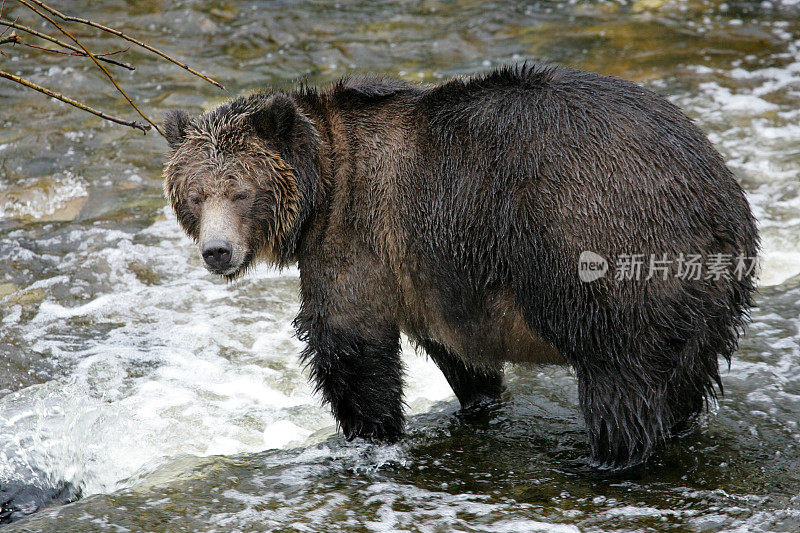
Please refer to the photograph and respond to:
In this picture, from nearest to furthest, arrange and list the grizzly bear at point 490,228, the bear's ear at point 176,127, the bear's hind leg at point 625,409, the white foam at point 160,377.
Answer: the grizzly bear at point 490,228, the bear's hind leg at point 625,409, the bear's ear at point 176,127, the white foam at point 160,377

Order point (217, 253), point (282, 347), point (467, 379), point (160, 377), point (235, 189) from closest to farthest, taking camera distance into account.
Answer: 1. point (217, 253)
2. point (235, 189)
3. point (467, 379)
4. point (160, 377)
5. point (282, 347)

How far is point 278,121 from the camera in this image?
5.75 m

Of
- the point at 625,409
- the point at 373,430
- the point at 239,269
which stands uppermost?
the point at 239,269

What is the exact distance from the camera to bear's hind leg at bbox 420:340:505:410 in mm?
6582

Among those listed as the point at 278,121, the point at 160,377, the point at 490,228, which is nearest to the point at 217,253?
the point at 278,121

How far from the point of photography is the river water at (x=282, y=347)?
5.29m

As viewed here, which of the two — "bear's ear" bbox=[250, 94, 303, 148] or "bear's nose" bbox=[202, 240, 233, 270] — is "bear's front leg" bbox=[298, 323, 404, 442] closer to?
"bear's nose" bbox=[202, 240, 233, 270]

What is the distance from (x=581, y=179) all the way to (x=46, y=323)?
5.91 metres

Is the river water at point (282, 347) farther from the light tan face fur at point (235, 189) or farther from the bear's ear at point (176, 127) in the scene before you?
→ the bear's ear at point (176, 127)

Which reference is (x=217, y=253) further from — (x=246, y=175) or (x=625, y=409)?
(x=625, y=409)

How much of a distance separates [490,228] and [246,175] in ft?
5.66

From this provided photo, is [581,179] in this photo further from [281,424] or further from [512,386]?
[281,424]

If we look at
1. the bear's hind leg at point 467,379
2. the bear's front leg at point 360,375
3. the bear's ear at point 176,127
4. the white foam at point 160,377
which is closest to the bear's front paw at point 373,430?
the bear's front leg at point 360,375

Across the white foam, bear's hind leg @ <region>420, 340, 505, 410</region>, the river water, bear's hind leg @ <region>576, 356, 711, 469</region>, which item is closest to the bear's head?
the white foam
